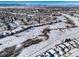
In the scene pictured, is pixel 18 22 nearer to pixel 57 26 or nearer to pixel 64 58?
pixel 57 26

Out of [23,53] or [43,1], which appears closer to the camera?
[23,53]

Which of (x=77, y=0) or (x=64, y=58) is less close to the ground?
(x=77, y=0)

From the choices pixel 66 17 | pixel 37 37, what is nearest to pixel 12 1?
pixel 37 37

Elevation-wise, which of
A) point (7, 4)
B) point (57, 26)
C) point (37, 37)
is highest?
point (7, 4)

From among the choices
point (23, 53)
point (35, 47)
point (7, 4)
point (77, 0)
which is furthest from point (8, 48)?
point (77, 0)

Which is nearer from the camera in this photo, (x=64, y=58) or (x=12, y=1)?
(x=64, y=58)

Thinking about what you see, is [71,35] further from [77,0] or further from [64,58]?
[77,0]

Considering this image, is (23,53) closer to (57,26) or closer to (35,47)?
(35,47)

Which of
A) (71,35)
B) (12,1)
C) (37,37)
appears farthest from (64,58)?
(12,1)

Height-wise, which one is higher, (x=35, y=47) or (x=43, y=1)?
(x=43, y=1)
